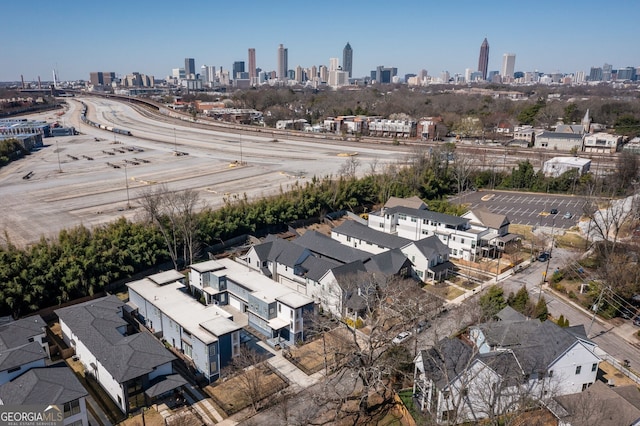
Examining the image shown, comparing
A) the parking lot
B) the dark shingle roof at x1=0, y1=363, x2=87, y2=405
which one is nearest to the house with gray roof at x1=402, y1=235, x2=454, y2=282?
the parking lot

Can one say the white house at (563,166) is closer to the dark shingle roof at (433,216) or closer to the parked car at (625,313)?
the dark shingle roof at (433,216)

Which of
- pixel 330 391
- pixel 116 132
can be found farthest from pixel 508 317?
pixel 116 132

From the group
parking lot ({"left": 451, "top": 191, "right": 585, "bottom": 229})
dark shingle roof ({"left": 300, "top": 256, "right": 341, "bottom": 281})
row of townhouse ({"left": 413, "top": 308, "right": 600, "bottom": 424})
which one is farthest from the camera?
parking lot ({"left": 451, "top": 191, "right": 585, "bottom": 229})

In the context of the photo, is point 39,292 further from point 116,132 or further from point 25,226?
point 116,132

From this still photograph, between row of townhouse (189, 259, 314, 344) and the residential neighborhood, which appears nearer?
the residential neighborhood

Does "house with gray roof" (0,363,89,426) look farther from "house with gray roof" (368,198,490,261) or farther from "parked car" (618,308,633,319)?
"parked car" (618,308,633,319)

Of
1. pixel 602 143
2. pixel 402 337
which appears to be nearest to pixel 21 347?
pixel 402 337

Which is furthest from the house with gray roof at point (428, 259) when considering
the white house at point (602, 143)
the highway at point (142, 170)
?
the white house at point (602, 143)

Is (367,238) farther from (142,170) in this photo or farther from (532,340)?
(142,170)
